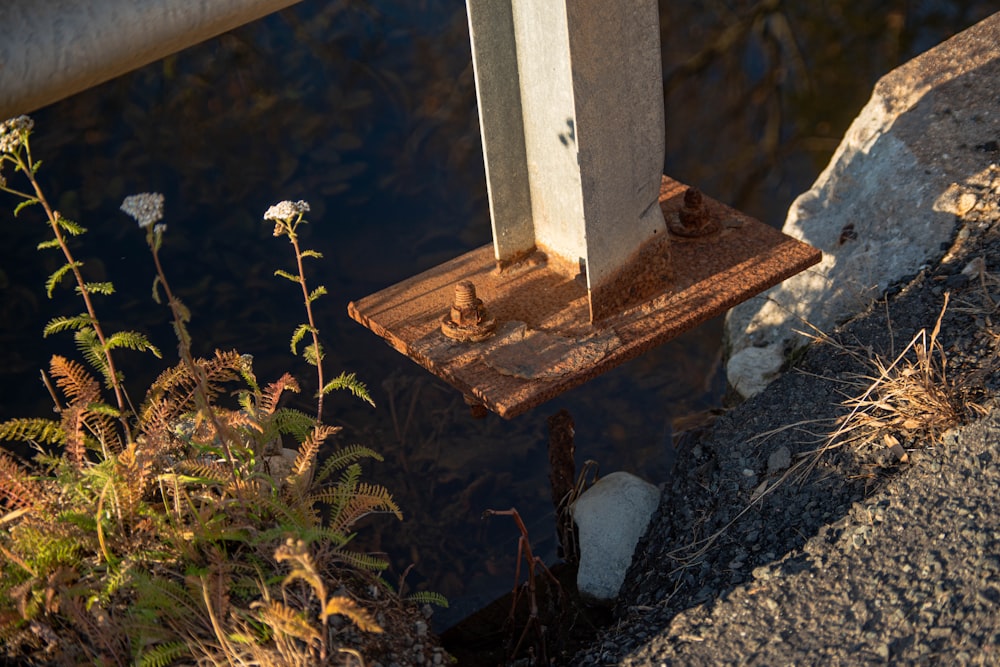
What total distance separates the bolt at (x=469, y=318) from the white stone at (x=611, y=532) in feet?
3.76

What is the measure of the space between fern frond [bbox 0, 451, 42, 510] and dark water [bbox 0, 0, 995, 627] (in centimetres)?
232

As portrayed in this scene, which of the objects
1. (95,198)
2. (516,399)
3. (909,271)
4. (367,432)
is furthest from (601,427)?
(95,198)

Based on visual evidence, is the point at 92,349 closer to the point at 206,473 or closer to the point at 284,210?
the point at 206,473

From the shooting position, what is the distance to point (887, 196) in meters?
5.66

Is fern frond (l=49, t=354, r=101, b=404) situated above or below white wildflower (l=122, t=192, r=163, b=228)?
below

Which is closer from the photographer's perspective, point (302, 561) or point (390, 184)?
point (302, 561)

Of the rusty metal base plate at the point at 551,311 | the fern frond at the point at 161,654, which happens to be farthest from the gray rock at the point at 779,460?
the fern frond at the point at 161,654

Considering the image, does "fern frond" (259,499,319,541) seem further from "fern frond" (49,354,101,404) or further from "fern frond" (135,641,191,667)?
"fern frond" (49,354,101,404)

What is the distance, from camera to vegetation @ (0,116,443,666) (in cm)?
343

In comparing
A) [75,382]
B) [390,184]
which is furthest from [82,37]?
[390,184]

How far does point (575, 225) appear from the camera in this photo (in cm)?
436

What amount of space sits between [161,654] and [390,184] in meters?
4.93

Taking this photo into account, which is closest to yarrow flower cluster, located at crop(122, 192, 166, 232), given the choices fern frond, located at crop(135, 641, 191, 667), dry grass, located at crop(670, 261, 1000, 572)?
fern frond, located at crop(135, 641, 191, 667)

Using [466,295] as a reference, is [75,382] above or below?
above
